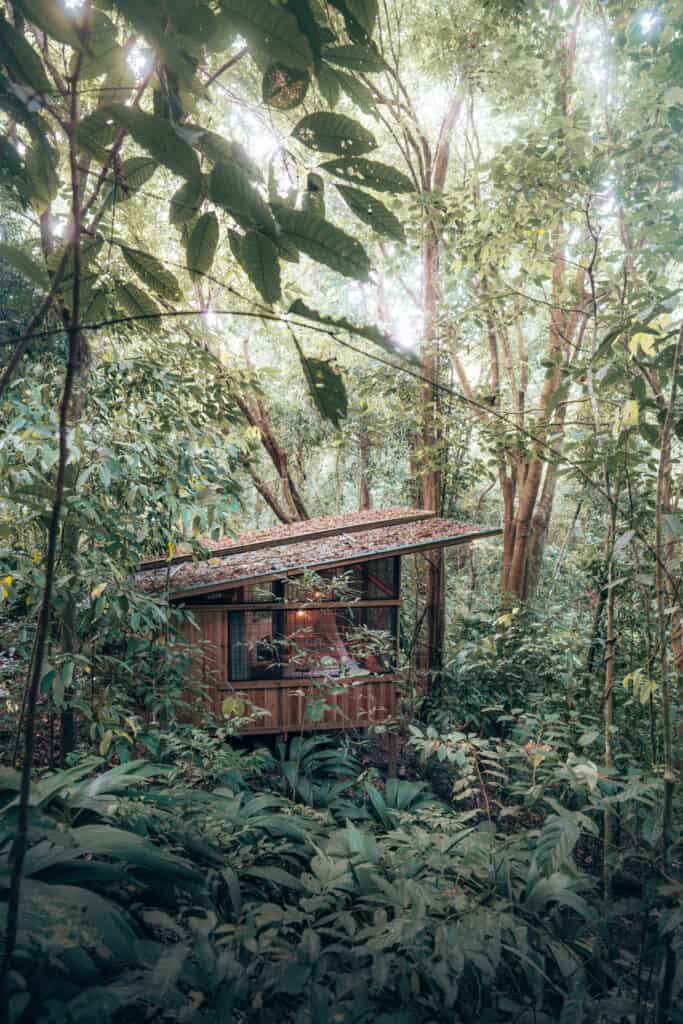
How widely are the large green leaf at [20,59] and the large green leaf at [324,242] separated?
37 centimetres

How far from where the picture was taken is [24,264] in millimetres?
664

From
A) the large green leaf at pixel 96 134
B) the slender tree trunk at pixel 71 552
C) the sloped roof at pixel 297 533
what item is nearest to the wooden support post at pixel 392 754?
the sloped roof at pixel 297 533

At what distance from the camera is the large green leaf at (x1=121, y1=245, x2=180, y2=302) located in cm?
80

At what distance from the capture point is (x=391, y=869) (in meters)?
2.25

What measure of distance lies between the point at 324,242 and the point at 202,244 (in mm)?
230

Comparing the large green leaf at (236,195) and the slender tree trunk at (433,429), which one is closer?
the large green leaf at (236,195)

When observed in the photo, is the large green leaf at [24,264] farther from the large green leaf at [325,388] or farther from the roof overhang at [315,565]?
the roof overhang at [315,565]

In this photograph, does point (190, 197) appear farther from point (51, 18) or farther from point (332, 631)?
point (332, 631)

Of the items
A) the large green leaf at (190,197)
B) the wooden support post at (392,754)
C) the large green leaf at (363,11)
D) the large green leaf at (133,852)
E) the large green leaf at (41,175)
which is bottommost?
the wooden support post at (392,754)

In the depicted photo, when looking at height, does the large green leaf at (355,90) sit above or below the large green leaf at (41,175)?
above

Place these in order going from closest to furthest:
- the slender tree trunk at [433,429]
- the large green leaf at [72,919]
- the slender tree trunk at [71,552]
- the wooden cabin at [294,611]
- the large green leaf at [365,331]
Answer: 1. the large green leaf at [365,331]
2. the large green leaf at [72,919]
3. the slender tree trunk at [71,552]
4. the wooden cabin at [294,611]
5. the slender tree trunk at [433,429]

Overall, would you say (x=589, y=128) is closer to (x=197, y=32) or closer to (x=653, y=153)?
(x=653, y=153)

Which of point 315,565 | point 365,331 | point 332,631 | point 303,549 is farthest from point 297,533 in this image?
point 365,331

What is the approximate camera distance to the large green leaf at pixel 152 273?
800 mm
